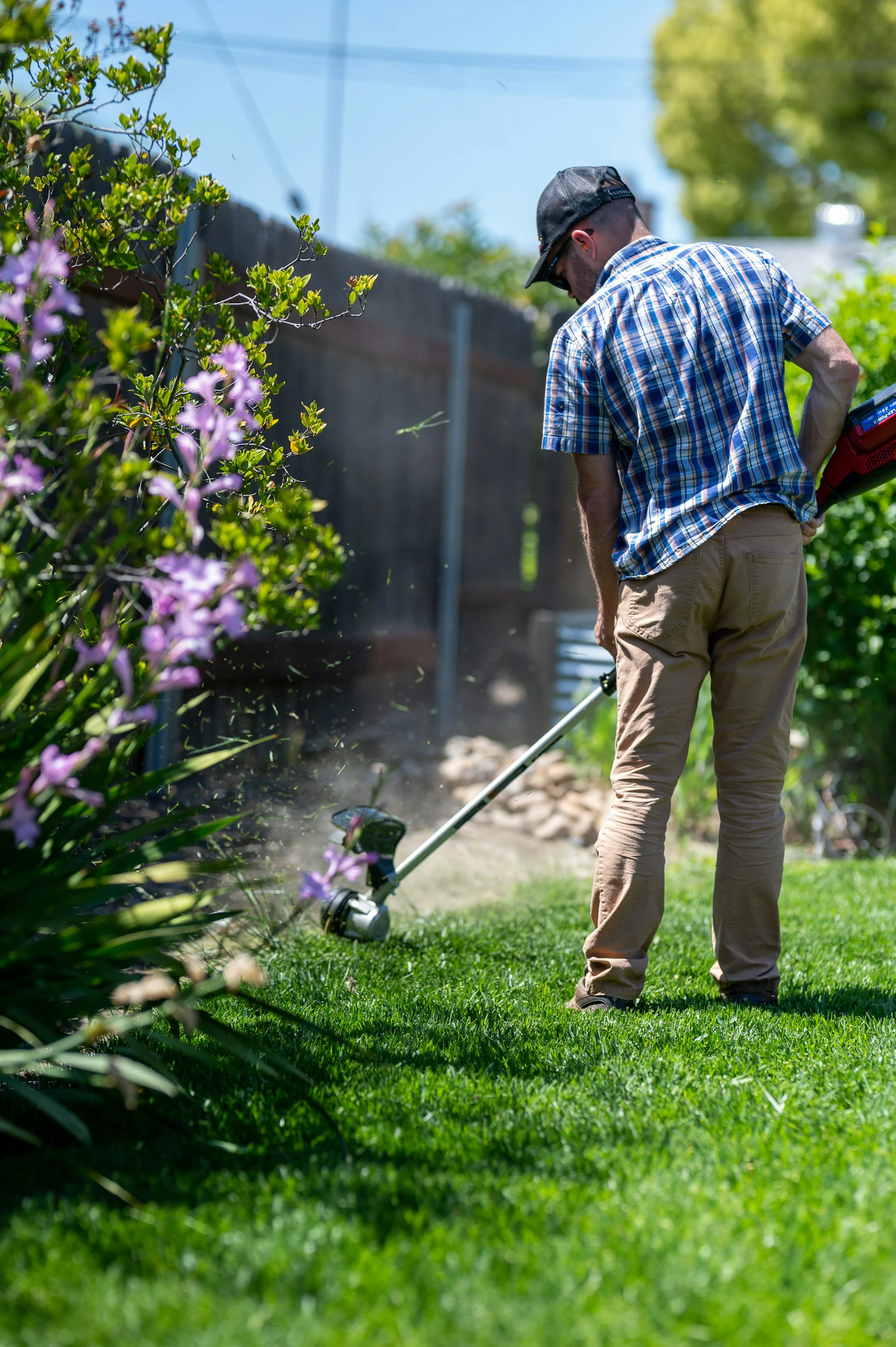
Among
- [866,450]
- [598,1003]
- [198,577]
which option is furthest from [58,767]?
[866,450]

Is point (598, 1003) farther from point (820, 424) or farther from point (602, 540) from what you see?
point (820, 424)

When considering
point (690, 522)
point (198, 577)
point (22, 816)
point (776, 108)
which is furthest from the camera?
point (776, 108)

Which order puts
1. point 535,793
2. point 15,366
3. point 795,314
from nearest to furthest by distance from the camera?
point 15,366 → point 795,314 → point 535,793

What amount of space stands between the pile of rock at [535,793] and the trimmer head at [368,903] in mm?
2105

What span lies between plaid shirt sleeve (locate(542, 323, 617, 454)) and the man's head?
9.2 inches

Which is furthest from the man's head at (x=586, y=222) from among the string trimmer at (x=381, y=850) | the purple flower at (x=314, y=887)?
the purple flower at (x=314, y=887)

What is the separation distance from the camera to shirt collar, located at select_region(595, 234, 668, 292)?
301 centimetres

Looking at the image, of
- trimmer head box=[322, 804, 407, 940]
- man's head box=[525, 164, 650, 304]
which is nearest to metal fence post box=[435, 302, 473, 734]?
trimmer head box=[322, 804, 407, 940]

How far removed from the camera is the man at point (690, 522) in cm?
288

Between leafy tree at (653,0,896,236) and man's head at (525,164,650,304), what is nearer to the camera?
man's head at (525,164,650,304)

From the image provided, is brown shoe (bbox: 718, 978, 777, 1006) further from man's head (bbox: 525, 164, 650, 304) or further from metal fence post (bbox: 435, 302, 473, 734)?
metal fence post (bbox: 435, 302, 473, 734)

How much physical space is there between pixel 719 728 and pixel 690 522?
529mm

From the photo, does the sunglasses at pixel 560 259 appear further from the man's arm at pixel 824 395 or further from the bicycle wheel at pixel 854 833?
the bicycle wheel at pixel 854 833

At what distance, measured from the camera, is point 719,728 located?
120 inches
